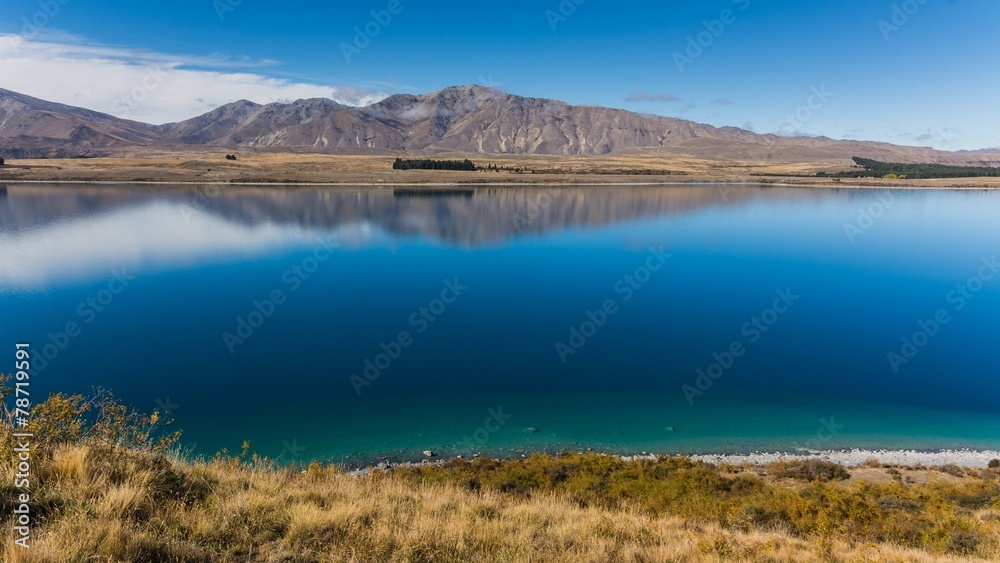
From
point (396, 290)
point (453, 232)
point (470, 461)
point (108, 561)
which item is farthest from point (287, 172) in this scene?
point (108, 561)

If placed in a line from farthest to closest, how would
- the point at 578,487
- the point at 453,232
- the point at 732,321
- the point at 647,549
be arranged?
the point at 453,232
the point at 732,321
the point at 578,487
the point at 647,549

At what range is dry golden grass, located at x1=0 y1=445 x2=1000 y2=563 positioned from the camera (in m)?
4.20

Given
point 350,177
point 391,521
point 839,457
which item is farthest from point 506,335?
point 350,177

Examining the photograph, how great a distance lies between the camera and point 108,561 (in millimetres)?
3723

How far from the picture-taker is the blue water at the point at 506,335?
14.9 m

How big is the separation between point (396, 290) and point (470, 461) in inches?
671

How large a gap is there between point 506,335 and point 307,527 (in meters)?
17.0

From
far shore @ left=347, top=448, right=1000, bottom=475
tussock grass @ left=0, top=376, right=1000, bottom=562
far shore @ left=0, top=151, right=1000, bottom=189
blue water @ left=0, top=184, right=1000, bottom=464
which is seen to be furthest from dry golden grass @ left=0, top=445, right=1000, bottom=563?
far shore @ left=0, top=151, right=1000, bottom=189

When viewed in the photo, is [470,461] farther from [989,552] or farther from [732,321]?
[732,321]

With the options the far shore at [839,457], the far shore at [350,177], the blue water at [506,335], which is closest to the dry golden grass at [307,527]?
the far shore at [839,457]

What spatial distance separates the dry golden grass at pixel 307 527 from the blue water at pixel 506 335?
7396mm

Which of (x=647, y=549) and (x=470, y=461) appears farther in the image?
(x=470, y=461)

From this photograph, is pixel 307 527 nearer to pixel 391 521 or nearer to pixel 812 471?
pixel 391 521

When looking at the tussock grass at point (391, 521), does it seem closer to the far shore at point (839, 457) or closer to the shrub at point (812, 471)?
the shrub at point (812, 471)
